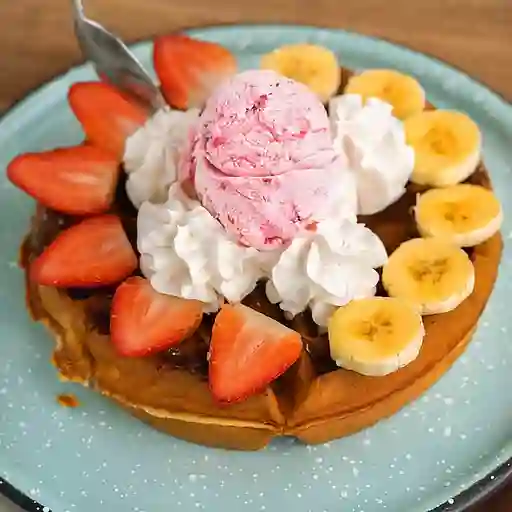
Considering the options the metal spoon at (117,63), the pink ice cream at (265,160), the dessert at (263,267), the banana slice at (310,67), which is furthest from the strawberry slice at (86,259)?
the banana slice at (310,67)

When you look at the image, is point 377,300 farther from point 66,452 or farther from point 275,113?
point 66,452

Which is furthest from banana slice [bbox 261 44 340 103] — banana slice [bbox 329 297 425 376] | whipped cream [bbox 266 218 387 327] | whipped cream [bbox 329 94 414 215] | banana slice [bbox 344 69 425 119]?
banana slice [bbox 329 297 425 376]

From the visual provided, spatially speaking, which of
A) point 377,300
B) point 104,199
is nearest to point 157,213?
point 104,199

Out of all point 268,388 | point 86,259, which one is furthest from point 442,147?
Answer: point 86,259

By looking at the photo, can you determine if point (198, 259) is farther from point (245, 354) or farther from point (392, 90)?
point (392, 90)

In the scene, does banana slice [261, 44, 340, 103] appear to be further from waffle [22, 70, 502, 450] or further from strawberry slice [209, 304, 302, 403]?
strawberry slice [209, 304, 302, 403]
